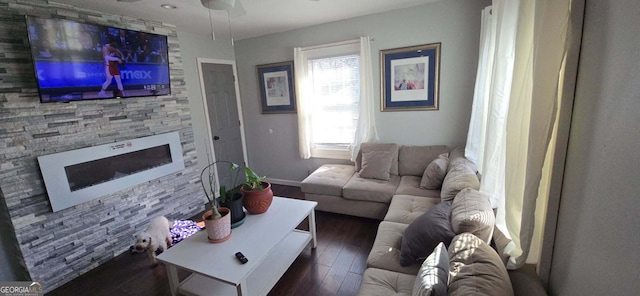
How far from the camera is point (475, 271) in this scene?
1129 mm

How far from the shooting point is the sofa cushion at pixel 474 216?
150cm

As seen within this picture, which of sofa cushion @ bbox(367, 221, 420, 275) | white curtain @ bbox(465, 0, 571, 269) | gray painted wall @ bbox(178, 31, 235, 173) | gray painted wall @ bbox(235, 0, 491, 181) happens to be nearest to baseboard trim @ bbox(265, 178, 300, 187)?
gray painted wall @ bbox(235, 0, 491, 181)

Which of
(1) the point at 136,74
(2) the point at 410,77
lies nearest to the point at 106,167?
(1) the point at 136,74

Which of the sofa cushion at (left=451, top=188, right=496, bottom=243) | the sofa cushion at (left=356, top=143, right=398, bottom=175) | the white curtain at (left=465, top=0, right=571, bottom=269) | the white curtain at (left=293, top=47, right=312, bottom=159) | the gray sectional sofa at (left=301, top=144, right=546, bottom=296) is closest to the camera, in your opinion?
the white curtain at (left=465, top=0, right=571, bottom=269)

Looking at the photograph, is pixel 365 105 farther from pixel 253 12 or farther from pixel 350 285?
pixel 350 285

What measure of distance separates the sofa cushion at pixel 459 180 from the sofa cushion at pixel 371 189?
0.71m

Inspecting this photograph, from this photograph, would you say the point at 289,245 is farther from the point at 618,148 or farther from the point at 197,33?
the point at 197,33

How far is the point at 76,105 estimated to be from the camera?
242 cm

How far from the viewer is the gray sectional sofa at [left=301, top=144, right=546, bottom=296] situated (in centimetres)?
115

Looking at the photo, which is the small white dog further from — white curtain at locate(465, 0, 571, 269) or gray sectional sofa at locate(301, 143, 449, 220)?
white curtain at locate(465, 0, 571, 269)

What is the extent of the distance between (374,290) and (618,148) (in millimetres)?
1267

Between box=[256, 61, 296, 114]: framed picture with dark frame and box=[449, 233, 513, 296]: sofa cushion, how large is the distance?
10.6ft

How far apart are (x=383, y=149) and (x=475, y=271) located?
230cm

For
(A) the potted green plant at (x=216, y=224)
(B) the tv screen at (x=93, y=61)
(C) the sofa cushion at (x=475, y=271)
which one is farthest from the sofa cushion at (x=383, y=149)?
(B) the tv screen at (x=93, y=61)
